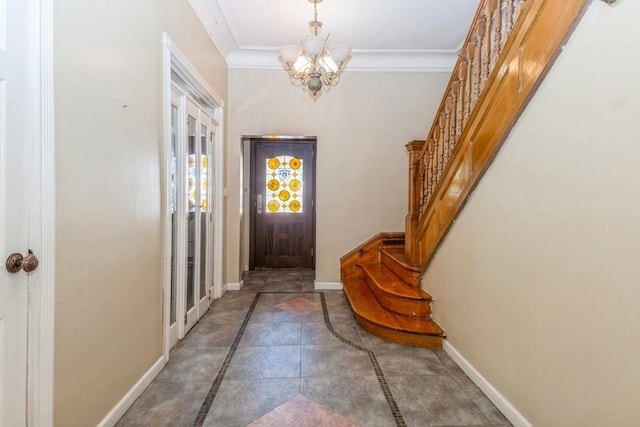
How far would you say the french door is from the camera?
8.32ft

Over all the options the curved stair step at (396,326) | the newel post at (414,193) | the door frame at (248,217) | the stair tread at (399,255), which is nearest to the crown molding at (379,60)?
the door frame at (248,217)

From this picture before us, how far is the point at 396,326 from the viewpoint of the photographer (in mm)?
2641

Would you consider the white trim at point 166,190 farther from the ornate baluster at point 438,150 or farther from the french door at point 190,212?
the ornate baluster at point 438,150

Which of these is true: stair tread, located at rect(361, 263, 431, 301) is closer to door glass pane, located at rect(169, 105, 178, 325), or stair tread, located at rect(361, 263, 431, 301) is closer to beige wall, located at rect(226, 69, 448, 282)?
beige wall, located at rect(226, 69, 448, 282)

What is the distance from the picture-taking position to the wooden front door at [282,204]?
206 inches

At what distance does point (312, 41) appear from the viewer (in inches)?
98.5

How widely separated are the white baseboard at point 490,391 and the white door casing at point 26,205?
211cm

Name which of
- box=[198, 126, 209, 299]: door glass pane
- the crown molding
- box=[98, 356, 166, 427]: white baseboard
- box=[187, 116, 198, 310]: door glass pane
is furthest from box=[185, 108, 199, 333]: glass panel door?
the crown molding

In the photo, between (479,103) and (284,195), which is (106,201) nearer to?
(479,103)

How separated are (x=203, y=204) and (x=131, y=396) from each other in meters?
1.79

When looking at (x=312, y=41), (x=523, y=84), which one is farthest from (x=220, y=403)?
(x=312, y=41)

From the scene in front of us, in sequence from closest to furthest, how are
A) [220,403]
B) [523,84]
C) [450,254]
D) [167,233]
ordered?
[523,84] → [220,403] → [167,233] → [450,254]

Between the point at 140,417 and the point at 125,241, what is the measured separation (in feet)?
3.10

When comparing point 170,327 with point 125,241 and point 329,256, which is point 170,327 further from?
point 329,256
